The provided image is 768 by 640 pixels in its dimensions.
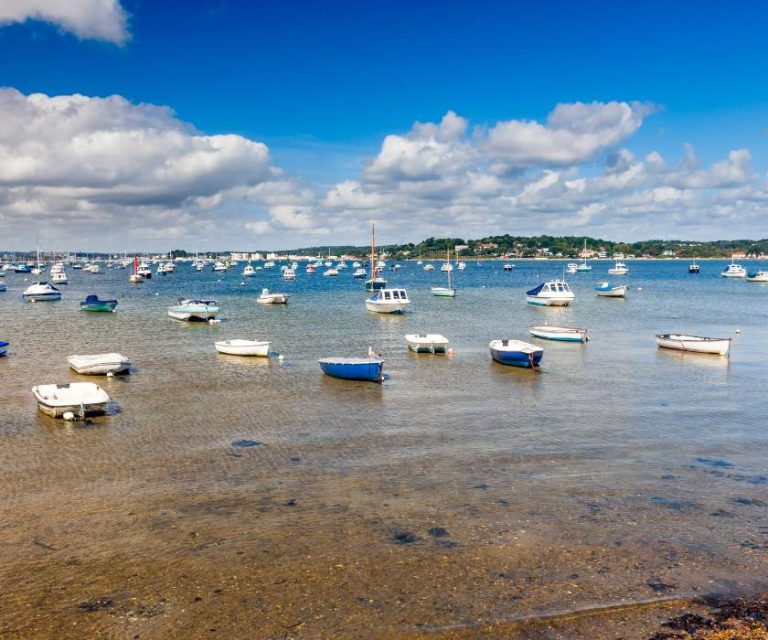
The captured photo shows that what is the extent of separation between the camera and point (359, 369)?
106ft

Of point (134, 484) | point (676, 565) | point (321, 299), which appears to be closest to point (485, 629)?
point (676, 565)

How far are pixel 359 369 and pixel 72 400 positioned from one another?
43.3ft

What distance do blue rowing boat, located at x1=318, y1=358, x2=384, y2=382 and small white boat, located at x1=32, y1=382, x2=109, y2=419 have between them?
37.8 feet

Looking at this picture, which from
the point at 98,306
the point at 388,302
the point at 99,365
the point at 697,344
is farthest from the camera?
the point at 98,306

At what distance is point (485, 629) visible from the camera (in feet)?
36.0

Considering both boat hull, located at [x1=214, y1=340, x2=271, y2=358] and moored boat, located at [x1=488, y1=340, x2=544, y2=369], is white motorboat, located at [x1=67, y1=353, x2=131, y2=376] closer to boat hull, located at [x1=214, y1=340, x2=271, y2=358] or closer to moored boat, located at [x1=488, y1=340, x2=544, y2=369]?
boat hull, located at [x1=214, y1=340, x2=271, y2=358]

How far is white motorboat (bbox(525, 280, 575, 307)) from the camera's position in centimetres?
8000

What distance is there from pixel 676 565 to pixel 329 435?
1284 cm

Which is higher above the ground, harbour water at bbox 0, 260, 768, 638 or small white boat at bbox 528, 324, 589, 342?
small white boat at bbox 528, 324, 589, 342

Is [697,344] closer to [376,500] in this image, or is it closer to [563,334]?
[563,334]

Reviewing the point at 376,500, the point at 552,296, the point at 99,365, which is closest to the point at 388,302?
the point at 552,296

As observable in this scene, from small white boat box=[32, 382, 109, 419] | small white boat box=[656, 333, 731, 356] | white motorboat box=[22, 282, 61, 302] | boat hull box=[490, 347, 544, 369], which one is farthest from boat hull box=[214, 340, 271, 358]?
white motorboat box=[22, 282, 61, 302]

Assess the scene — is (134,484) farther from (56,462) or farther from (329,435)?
(329,435)

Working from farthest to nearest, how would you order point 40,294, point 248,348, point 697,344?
point 40,294 → point 697,344 → point 248,348
